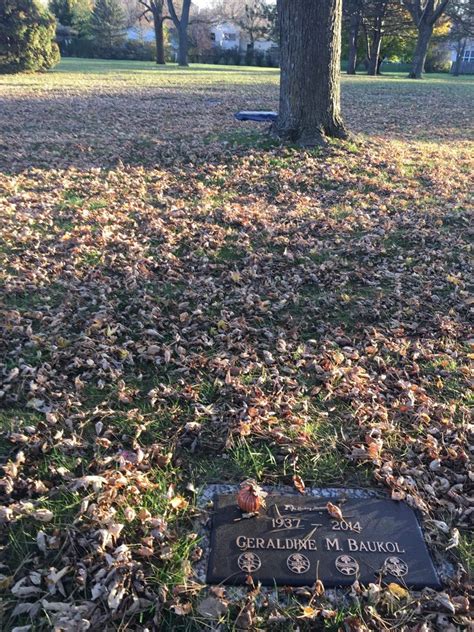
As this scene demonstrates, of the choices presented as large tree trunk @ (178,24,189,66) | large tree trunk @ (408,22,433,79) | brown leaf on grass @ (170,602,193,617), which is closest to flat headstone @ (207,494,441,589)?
brown leaf on grass @ (170,602,193,617)

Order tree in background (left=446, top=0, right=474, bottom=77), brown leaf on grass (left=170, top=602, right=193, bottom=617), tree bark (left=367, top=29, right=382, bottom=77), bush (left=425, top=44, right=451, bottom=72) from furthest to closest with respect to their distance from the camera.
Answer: bush (left=425, top=44, right=451, bottom=72)
tree bark (left=367, top=29, right=382, bottom=77)
tree in background (left=446, top=0, right=474, bottom=77)
brown leaf on grass (left=170, top=602, right=193, bottom=617)

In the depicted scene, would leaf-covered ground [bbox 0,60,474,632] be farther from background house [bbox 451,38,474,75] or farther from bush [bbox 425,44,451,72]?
background house [bbox 451,38,474,75]

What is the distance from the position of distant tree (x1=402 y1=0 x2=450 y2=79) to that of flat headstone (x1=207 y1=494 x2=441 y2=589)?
35296 mm

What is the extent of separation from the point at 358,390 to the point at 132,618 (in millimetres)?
2125

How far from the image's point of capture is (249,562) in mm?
2512

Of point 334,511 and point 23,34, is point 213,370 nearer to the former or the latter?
point 334,511

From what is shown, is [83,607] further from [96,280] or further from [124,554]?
[96,280]

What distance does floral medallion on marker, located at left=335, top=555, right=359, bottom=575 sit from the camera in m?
2.48

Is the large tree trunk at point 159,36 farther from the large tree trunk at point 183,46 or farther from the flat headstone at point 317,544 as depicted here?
the flat headstone at point 317,544

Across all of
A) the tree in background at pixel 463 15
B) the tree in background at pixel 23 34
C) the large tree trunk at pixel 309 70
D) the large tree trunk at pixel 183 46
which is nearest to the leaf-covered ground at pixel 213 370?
the large tree trunk at pixel 309 70

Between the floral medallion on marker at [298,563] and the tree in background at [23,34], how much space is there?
26879 mm

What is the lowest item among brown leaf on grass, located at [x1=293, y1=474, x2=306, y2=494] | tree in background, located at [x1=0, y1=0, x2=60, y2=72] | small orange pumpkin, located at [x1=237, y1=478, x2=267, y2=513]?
brown leaf on grass, located at [x1=293, y1=474, x2=306, y2=494]

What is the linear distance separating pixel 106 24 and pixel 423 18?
27.4m

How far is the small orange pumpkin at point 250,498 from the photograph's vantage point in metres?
2.75
